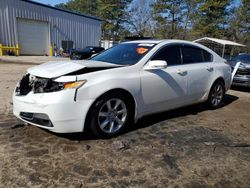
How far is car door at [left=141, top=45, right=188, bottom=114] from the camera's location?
396cm

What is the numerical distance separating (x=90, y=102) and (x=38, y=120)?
2.49 feet

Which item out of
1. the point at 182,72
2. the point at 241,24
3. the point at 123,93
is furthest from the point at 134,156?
the point at 241,24

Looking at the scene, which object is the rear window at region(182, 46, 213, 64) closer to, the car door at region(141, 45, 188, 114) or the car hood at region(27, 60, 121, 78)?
the car door at region(141, 45, 188, 114)

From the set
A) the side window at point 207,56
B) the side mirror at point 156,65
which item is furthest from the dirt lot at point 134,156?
the side window at point 207,56

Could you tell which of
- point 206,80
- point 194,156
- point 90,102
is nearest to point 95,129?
point 90,102

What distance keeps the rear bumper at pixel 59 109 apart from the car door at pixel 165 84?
3.61 feet

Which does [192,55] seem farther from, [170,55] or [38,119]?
[38,119]

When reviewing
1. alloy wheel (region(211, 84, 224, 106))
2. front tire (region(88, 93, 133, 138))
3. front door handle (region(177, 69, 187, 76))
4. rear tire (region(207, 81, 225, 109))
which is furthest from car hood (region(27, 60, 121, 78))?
alloy wheel (region(211, 84, 224, 106))

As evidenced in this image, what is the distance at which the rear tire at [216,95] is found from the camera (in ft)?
17.9

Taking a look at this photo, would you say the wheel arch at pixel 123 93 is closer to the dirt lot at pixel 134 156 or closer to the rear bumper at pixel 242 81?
the dirt lot at pixel 134 156

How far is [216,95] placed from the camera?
562cm

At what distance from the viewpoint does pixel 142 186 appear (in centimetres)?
253

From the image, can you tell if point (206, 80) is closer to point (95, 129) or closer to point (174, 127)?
point (174, 127)

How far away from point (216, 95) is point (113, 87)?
3146 mm
